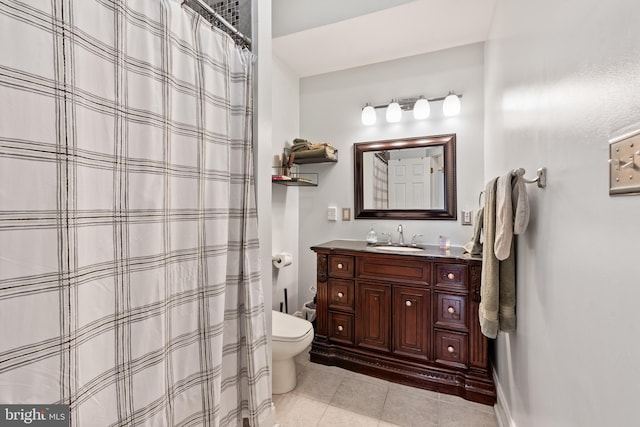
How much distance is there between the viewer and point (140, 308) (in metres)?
0.91

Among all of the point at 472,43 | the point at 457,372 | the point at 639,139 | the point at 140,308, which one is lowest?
the point at 457,372

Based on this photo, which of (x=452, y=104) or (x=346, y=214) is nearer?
(x=452, y=104)

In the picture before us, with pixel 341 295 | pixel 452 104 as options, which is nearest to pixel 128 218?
pixel 341 295

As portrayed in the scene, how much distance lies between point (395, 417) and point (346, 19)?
276cm

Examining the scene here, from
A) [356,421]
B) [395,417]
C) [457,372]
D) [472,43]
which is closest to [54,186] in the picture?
[356,421]

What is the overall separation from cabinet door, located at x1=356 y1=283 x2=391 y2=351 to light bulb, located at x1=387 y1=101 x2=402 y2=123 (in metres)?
1.47

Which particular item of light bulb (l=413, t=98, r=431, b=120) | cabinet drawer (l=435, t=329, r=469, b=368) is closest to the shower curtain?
cabinet drawer (l=435, t=329, r=469, b=368)

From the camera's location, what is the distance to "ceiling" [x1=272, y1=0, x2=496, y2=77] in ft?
6.40

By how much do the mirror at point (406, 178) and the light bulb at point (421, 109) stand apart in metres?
0.19

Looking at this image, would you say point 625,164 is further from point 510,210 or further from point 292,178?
point 292,178

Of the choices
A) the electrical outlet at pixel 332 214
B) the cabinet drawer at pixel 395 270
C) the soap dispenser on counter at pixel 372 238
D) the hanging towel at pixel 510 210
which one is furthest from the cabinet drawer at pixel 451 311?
the electrical outlet at pixel 332 214

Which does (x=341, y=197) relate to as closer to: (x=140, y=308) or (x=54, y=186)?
(x=140, y=308)

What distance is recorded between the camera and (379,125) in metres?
2.60

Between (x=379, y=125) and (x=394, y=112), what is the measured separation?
0.62 ft
